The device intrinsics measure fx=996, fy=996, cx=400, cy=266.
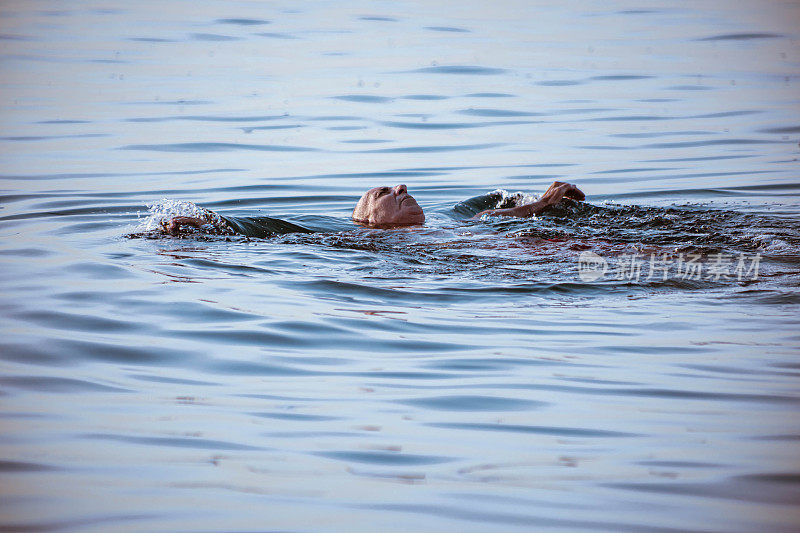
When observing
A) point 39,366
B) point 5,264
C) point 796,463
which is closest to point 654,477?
point 796,463

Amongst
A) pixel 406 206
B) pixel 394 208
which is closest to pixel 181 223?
pixel 394 208

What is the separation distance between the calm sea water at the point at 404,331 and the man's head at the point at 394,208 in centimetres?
36

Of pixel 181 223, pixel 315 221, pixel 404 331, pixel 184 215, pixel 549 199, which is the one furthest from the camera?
pixel 315 221

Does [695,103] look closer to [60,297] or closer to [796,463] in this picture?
[60,297]

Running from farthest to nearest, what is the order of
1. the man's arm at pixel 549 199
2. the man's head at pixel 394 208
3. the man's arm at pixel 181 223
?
the man's head at pixel 394 208
the man's arm at pixel 549 199
the man's arm at pixel 181 223

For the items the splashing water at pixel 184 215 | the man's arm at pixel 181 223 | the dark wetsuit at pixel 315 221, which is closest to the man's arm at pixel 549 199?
the dark wetsuit at pixel 315 221

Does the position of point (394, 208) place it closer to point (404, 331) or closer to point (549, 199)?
point (549, 199)

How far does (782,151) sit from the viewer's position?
505 inches

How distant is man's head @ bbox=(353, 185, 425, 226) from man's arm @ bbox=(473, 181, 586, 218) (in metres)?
0.77

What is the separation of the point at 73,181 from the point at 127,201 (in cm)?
155

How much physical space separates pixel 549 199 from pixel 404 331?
373cm

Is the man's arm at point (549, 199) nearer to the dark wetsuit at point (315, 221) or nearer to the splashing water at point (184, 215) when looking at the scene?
the dark wetsuit at point (315, 221)

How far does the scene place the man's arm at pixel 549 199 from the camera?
28.7ft

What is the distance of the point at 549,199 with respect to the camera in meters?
8.84
